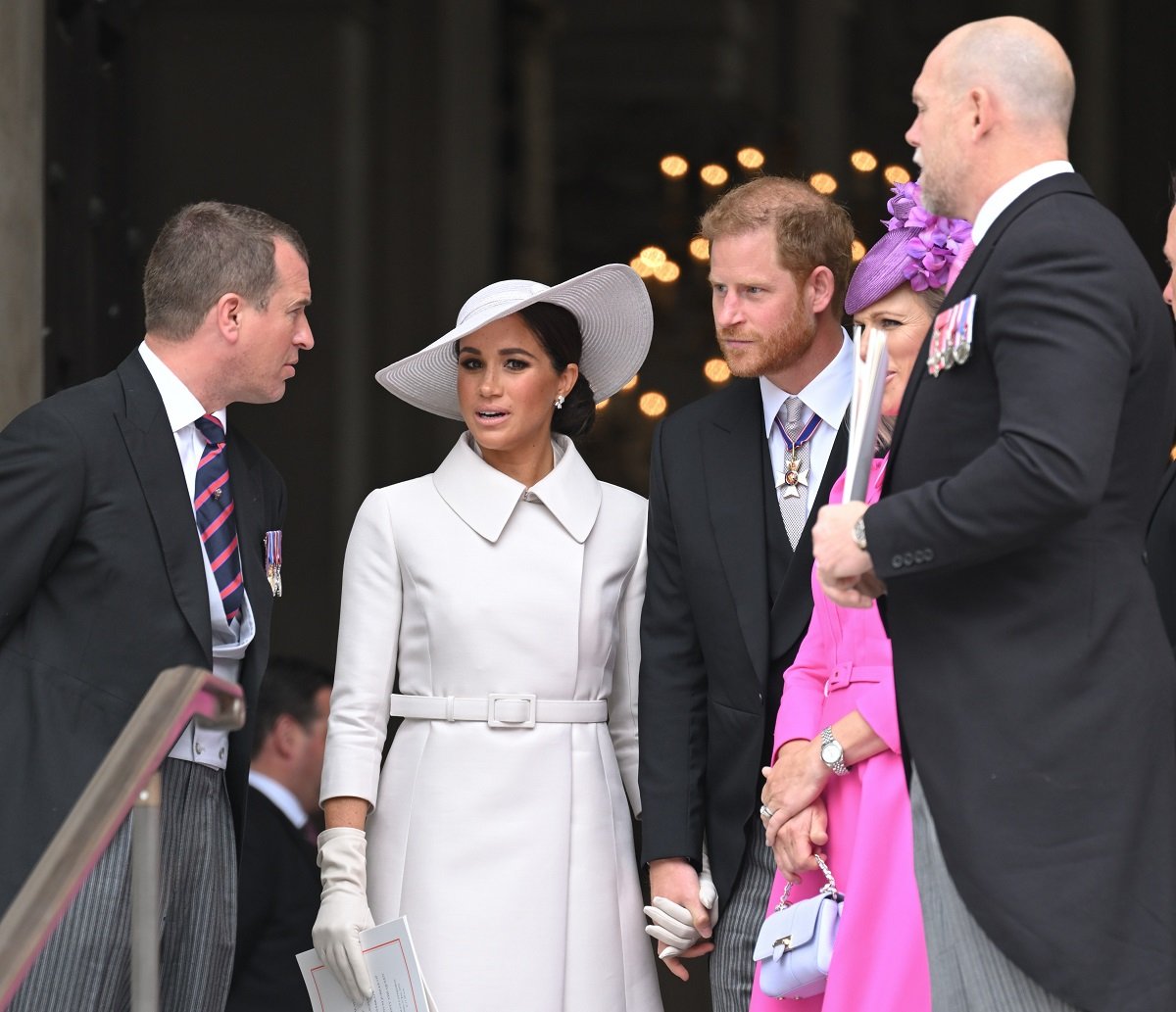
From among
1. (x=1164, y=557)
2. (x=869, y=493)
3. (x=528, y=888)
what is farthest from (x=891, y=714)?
(x=528, y=888)

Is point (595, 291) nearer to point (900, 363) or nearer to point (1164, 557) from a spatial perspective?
point (900, 363)

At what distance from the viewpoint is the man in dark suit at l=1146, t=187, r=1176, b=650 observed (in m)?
3.29

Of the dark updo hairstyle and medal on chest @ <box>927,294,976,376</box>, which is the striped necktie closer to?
the dark updo hairstyle

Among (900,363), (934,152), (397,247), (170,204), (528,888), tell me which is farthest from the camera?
(397,247)

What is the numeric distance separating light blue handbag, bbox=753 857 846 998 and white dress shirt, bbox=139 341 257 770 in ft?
3.26

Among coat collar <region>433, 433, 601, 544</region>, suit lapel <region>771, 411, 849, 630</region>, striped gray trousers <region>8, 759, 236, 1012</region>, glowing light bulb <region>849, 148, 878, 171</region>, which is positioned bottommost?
striped gray trousers <region>8, 759, 236, 1012</region>

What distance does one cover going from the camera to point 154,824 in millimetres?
2709

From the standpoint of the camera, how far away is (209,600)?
3.34 m

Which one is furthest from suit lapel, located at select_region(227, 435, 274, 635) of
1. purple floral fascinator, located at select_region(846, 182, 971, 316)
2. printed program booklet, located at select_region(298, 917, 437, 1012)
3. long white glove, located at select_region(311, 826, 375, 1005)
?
purple floral fascinator, located at select_region(846, 182, 971, 316)

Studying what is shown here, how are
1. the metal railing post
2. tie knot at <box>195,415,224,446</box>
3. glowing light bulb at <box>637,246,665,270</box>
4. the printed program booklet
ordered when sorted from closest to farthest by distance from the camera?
the metal railing post, the printed program booklet, tie knot at <box>195,415,224,446</box>, glowing light bulb at <box>637,246,665,270</box>

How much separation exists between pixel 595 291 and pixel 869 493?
88 centimetres

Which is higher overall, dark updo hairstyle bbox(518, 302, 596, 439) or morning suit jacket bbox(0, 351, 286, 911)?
dark updo hairstyle bbox(518, 302, 596, 439)

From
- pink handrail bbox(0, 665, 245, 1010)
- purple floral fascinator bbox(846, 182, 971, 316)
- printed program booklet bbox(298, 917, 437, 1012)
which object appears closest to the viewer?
pink handrail bbox(0, 665, 245, 1010)

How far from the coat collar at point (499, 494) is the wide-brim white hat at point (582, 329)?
0.69 ft
